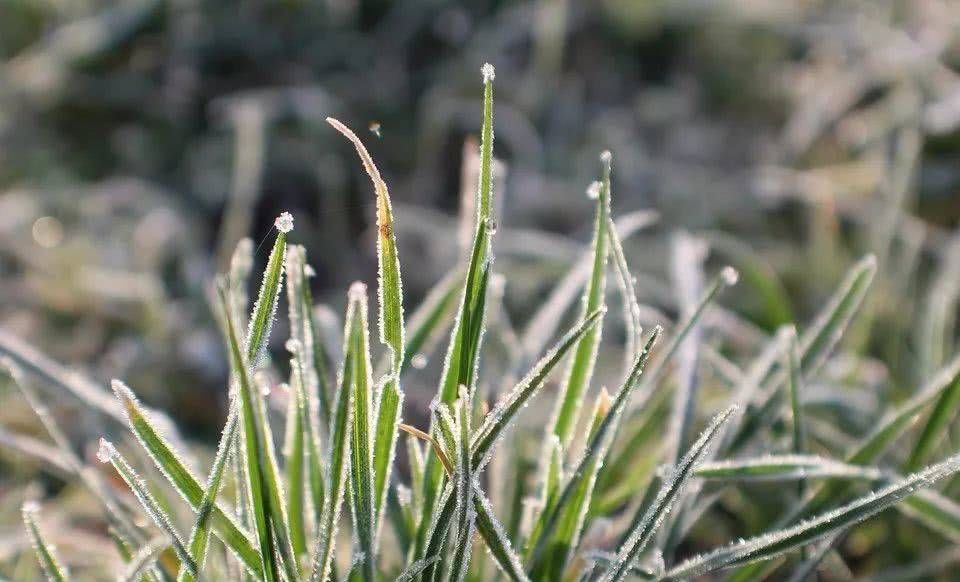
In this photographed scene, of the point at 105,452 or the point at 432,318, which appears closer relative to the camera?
the point at 105,452

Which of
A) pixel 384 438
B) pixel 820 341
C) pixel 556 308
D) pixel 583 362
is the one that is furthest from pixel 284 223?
pixel 820 341

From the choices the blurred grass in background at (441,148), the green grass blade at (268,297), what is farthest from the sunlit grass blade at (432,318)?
the blurred grass in background at (441,148)

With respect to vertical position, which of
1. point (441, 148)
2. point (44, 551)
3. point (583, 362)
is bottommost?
point (44, 551)

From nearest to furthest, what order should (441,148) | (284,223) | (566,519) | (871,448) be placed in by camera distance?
(284,223) → (566,519) → (871,448) → (441,148)

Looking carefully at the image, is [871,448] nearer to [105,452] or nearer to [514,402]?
[514,402]

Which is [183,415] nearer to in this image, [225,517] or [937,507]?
[225,517]

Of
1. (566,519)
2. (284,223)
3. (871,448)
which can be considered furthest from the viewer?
(871,448)

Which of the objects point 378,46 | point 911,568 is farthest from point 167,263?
point 911,568
